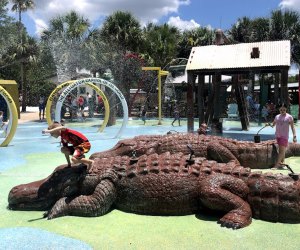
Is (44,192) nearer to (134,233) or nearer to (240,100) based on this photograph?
(134,233)

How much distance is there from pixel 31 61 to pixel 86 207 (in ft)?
98.7

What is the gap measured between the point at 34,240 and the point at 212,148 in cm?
458

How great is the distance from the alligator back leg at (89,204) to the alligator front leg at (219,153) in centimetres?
329

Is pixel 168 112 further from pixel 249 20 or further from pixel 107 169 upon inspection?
pixel 107 169

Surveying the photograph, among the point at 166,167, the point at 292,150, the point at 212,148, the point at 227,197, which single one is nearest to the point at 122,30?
the point at 292,150

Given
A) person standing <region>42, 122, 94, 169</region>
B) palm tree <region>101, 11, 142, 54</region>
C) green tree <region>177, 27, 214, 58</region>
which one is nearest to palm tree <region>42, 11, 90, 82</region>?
palm tree <region>101, 11, 142, 54</region>

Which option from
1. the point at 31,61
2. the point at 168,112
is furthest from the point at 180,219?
the point at 31,61

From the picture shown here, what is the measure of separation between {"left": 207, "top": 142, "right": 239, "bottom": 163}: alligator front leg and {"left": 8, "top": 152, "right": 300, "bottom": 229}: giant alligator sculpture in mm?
2556

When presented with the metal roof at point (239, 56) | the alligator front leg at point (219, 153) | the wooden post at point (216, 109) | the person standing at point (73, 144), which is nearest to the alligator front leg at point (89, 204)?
the person standing at point (73, 144)

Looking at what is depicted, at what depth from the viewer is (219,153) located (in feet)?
26.5

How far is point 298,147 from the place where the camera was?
967cm

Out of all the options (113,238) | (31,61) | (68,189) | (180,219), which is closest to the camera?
(113,238)

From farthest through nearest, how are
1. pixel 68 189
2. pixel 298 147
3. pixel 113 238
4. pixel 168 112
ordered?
pixel 168 112, pixel 298 147, pixel 68 189, pixel 113 238

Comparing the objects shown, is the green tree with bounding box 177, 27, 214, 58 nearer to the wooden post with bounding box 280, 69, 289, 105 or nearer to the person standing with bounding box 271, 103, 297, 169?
the wooden post with bounding box 280, 69, 289, 105
